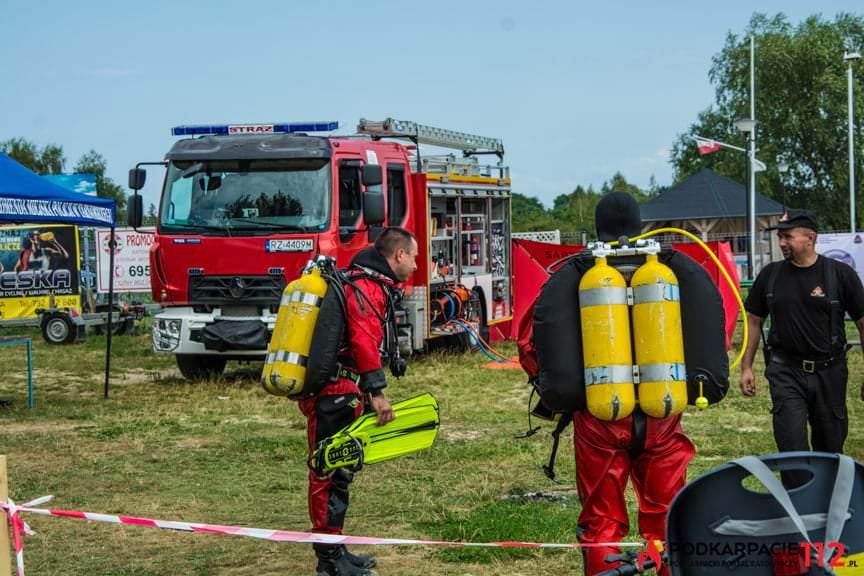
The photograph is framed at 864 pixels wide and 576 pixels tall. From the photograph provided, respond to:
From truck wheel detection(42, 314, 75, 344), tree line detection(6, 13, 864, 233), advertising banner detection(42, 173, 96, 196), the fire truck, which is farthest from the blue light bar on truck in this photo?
tree line detection(6, 13, 864, 233)

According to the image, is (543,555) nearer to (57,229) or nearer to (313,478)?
(313,478)

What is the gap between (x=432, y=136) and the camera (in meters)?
16.7

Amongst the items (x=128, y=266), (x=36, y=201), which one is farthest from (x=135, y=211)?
(x=128, y=266)

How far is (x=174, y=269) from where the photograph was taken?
45.0ft

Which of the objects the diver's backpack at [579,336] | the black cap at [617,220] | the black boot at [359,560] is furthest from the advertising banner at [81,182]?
the diver's backpack at [579,336]

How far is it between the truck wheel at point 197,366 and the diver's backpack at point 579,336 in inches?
428

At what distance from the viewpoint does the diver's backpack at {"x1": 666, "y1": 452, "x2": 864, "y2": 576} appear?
2.89 m

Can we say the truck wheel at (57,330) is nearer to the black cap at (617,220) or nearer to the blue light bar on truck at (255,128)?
the blue light bar on truck at (255,128)

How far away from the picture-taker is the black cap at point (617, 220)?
4.55 m

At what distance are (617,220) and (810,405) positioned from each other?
95.7 inches

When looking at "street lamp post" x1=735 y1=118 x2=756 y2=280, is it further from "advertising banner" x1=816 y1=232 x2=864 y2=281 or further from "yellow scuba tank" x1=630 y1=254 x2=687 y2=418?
"yellow scuba tank" x1=630 y1=254 x2=687 y2=418

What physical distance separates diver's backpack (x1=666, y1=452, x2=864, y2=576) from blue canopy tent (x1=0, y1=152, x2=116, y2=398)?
9.82 meters

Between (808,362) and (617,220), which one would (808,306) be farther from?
(617,220)

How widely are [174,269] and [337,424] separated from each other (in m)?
8.42
